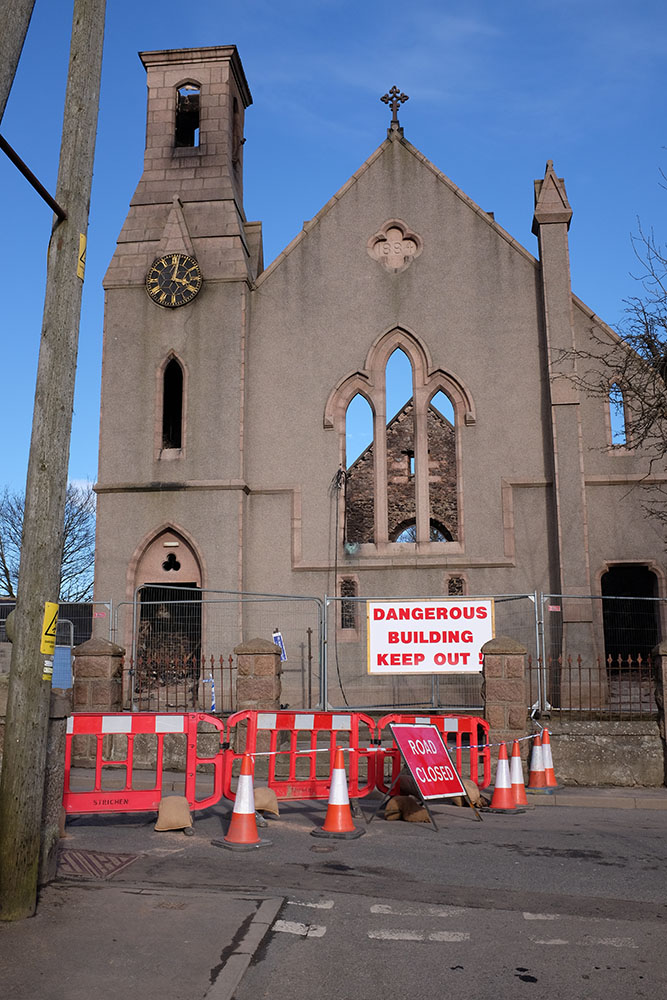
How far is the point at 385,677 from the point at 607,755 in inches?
273

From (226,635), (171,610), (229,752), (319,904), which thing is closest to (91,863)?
(319,904)

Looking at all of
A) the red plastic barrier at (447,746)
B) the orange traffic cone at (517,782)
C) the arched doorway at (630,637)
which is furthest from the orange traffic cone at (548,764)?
the arched doorway at (630,637)

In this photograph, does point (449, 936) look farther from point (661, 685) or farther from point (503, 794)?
point (661, 685)

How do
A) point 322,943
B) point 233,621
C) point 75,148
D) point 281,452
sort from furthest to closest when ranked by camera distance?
point 281,452 < point 233,621 < point 75,148 < point 322,943

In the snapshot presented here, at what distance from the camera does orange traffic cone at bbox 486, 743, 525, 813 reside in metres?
10.6

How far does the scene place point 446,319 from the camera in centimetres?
2134

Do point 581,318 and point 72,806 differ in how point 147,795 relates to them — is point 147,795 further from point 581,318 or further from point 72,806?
point 581,318

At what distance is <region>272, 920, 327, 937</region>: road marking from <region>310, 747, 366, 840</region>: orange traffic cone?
10.3 ft

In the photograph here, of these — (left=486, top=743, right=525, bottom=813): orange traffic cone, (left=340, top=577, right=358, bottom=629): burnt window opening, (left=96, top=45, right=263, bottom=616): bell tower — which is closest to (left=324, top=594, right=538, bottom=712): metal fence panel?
(left=340, top=577, right=358, bottom=629): burnt window opening

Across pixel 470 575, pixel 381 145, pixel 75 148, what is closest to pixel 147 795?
pixel 75 148

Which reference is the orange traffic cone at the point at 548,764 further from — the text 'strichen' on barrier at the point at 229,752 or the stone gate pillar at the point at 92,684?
the stone gate pillar at the point at 92,684

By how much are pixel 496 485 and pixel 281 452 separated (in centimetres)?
486

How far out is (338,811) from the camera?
29.7 ft

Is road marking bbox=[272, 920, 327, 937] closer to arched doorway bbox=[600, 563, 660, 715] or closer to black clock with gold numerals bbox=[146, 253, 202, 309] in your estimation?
arched doorway bbox=[600, 563, 660, 715]
